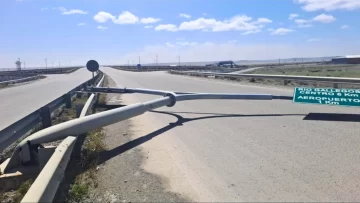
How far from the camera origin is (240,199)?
4.51 m

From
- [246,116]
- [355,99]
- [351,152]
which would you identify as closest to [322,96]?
[355,99]

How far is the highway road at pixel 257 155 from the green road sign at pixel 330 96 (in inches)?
16.5

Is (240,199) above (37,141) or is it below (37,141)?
below

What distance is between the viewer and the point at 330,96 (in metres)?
10.5

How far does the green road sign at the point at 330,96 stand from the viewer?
10.1 m

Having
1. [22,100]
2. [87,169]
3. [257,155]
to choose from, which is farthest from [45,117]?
[22,100]

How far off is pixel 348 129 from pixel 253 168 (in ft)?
12.8

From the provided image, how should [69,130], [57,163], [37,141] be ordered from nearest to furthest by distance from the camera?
[57,163] < [37,141] < [69,130]

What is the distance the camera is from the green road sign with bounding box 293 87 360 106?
1012 centimetres

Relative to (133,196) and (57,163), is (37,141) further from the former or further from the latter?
(133,196)

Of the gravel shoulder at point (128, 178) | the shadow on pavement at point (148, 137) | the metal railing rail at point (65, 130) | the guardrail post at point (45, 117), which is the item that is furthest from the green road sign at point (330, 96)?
the guardrail post at point (45, 117)

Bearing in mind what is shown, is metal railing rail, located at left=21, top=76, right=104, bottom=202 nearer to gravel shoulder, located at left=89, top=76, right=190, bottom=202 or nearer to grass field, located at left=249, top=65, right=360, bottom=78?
gravel shoulder, located at left=89, top=76, right=190, bottom=202

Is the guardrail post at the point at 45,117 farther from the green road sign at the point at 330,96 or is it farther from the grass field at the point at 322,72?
the grass field at the point at 322,72

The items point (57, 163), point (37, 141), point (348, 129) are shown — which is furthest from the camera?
point (348, 129)
